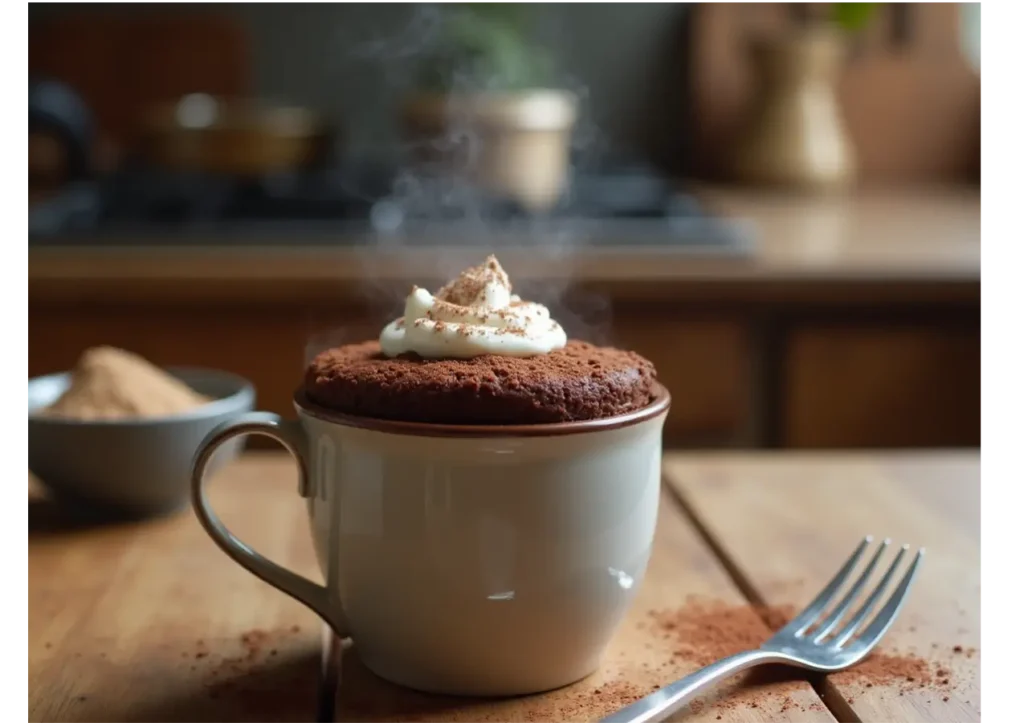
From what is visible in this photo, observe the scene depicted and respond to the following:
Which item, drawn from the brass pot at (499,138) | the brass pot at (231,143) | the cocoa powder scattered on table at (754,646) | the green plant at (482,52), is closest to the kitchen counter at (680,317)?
the brass pot at (499,138)

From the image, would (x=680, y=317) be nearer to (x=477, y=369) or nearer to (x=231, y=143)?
(x=231, y=143)

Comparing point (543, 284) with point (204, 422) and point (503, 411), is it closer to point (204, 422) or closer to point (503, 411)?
point (204, 422)

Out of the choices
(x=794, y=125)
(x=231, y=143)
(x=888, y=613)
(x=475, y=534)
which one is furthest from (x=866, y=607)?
(x=794, y=125)

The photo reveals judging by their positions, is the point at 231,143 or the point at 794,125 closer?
the point at 231,143

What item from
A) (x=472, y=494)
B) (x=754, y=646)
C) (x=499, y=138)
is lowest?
(x=754, y=646)

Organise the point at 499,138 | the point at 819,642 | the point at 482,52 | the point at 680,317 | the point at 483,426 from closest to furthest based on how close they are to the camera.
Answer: the point at 483,426, the point at 819,642, the point at 680,317, the point at 499,138, the point at 482,52

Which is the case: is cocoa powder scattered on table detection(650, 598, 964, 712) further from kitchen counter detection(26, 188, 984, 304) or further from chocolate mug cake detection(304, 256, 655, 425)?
kitchen counter detection(26, 188, 984, 304)

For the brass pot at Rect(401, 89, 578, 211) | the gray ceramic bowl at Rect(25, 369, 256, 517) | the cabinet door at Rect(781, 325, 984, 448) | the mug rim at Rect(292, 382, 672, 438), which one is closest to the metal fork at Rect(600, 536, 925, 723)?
the mug rim at Rect(292, 382, 672, 438)
